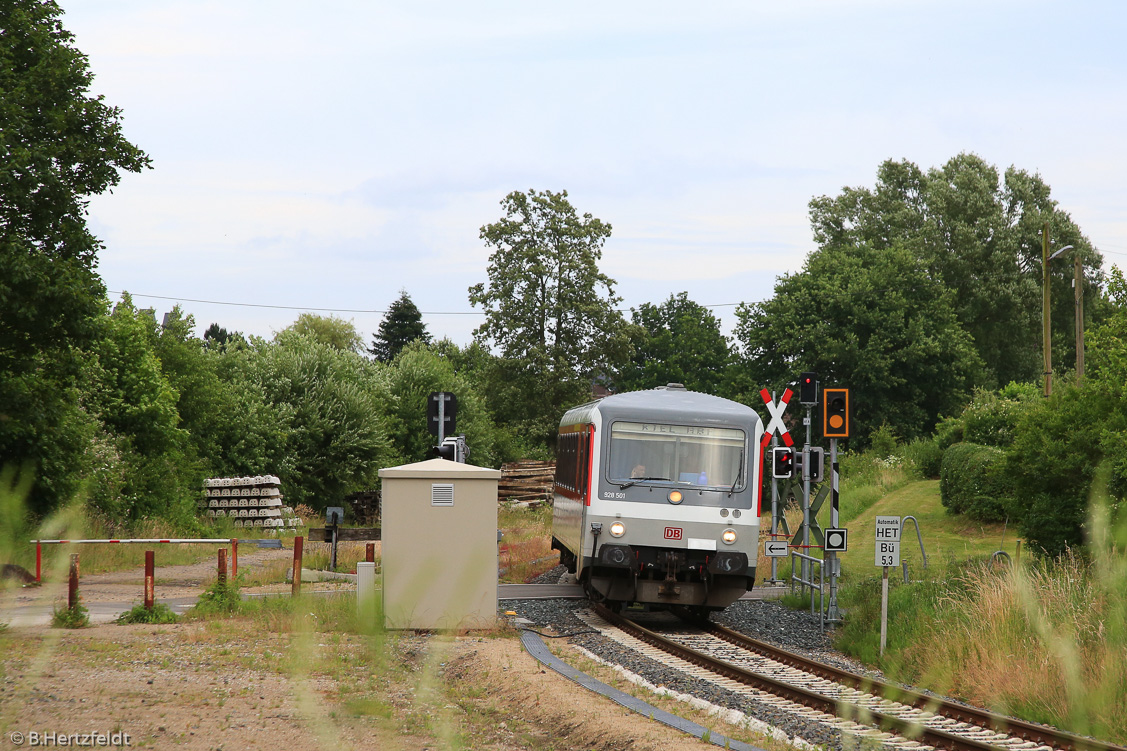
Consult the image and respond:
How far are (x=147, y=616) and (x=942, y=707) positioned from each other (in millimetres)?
9465

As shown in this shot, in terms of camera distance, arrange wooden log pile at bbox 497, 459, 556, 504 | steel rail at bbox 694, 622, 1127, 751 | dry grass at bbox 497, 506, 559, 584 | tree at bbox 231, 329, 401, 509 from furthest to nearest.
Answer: wooden log pile at bbox 497, 459, 556, 504 < tree at bbox 231, 329, 401, 509 < dry grass at bbox 497, 506, 559, 584 < steel rail at bbox 694, 622, 1127, 751

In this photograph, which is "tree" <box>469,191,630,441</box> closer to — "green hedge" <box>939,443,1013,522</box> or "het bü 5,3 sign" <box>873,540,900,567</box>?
"green hedge" <box>939,443,1013,522</box>

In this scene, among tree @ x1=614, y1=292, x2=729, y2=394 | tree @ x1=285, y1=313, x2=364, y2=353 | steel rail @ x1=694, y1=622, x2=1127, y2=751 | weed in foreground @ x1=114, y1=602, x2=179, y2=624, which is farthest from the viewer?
tree @ x1=285, y1=313, x2=364, y2=353

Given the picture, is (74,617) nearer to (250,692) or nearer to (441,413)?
(250,692)

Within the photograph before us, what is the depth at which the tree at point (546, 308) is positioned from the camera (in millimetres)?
53219

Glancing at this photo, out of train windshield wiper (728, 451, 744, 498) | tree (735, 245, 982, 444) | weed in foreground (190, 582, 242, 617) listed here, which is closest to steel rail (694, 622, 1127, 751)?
train windshield wiper (728, 451, 744, 498)

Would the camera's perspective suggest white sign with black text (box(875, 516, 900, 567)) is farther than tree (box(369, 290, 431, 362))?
No

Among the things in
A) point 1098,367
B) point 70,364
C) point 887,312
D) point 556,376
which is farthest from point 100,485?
point 887,312

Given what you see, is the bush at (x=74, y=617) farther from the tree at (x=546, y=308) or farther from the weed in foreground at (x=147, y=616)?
the tree at (x=546, y=308)

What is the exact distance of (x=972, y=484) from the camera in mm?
28891

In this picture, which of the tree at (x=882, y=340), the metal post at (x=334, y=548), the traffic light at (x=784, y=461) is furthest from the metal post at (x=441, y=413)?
the tree at (x=882, y=340)

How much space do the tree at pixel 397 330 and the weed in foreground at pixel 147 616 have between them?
82.3 meters

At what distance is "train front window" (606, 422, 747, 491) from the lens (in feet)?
51.8

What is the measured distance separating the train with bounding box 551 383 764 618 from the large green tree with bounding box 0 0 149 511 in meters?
9.20
